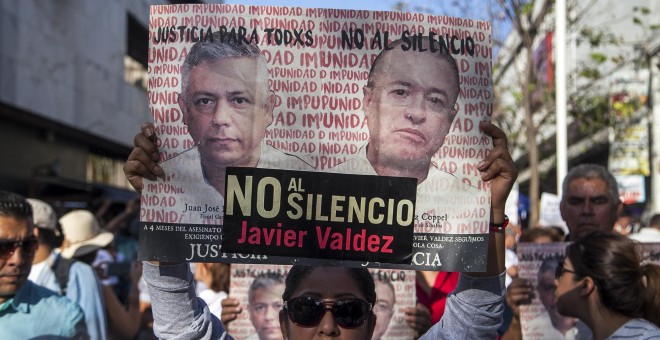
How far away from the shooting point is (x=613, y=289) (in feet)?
12.9

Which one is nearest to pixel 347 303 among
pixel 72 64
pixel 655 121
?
pixel 72 64

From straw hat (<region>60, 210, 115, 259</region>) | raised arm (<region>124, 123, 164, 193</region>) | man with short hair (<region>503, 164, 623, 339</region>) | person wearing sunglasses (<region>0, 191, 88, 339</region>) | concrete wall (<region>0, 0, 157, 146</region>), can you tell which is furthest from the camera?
concrete wall (<region>0, 0, 157, 146</region>)

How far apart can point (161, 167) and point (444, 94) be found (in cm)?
88

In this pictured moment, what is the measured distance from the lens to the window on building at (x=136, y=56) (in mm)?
31484

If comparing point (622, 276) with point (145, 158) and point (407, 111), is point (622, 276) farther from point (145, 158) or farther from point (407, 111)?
point (145, 158)

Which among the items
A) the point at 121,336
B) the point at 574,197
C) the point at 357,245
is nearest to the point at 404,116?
the point at 357,245

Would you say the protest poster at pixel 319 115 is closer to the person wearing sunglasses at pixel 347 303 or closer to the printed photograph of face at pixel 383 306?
the person wearing sunglasses at pixel 347 303

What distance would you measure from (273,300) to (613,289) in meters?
1.67

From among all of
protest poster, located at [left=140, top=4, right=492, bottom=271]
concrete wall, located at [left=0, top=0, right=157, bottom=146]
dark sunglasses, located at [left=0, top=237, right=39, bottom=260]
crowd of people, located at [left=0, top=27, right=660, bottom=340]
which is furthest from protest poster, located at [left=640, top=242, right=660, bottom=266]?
concrete wall, located at [left=0, top=0, right=157, bottom=146]

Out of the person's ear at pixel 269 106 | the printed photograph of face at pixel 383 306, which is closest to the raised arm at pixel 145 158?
the person's ear at pixel 269 106

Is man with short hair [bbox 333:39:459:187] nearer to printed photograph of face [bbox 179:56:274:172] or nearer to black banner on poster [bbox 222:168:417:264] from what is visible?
black banner on poster [bbox 222:168:417:264]

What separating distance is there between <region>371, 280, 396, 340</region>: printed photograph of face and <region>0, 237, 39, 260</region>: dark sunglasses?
162cm

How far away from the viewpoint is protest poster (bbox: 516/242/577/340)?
488cm

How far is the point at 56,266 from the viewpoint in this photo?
596 cm
